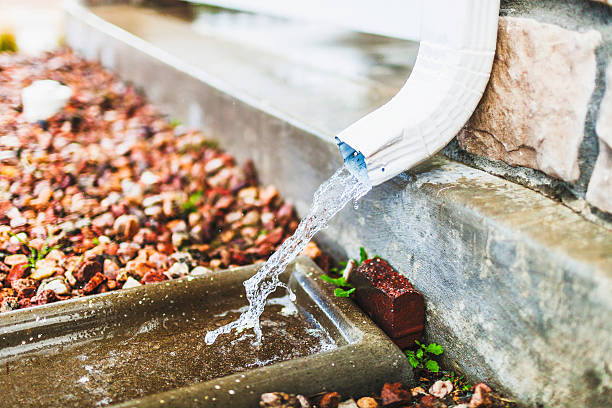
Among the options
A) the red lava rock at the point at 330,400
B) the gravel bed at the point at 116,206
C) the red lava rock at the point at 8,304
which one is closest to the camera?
the red lava rock at the point at 330,400

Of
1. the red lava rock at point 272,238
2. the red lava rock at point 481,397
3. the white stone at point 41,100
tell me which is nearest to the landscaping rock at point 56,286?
the red lava rock at point 272,238

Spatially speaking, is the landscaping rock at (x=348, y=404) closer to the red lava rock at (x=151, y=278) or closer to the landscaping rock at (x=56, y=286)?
the red lava rock at (x=151, y=278)

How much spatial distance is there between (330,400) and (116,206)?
4.96ft

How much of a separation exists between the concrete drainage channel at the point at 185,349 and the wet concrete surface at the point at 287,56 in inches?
30.4

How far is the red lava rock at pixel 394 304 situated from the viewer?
1652 mm

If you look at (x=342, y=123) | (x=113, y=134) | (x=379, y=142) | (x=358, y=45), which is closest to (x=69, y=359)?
(x=379, y=142)

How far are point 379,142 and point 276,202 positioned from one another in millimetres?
1116

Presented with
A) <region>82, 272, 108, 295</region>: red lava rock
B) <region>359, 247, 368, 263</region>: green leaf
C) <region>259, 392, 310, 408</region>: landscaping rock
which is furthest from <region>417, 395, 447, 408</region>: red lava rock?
<region>82, 272, 108, 295</region>: red lava rock

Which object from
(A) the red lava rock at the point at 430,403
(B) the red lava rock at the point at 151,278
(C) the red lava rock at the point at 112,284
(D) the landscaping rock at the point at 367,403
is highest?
(A) the red lava rock at the point at 430,403

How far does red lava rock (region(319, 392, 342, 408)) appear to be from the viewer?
1408 mm

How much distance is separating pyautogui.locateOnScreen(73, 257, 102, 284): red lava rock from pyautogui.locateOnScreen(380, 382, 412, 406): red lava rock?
108 cm

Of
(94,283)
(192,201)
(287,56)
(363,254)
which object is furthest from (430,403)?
(287,56)

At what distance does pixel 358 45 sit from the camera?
4.51 meters

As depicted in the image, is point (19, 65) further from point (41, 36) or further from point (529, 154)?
point (529, 154)
